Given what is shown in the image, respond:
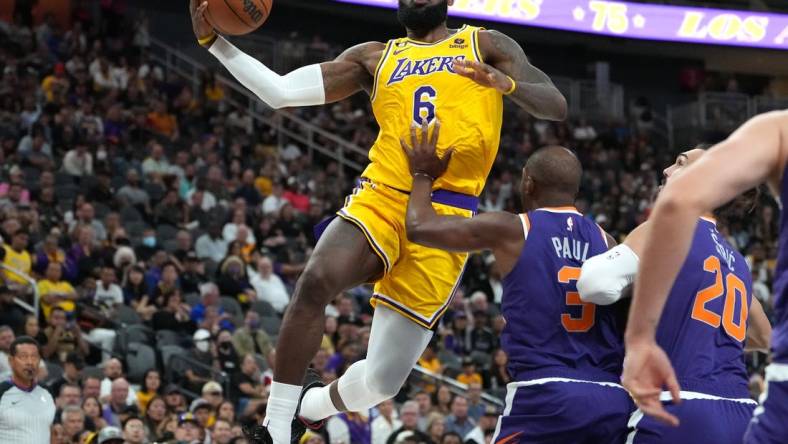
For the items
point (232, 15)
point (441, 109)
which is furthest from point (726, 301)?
point (232, 15)

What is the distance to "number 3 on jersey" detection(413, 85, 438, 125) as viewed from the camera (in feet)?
18.8

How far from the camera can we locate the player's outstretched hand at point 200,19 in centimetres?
587

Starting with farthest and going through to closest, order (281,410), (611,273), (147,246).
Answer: (147,246), (281,410), (611,273)

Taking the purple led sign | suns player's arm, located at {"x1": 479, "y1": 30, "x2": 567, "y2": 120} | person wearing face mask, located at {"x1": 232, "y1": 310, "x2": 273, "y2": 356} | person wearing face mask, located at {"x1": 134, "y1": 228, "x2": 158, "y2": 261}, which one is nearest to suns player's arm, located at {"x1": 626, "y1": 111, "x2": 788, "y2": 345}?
suns player's arm, located at {"x1": 479, "y1": 30, "x2": 567, "y2": 120}

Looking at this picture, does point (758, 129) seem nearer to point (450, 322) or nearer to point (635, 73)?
point (450, 322)

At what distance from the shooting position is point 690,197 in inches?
108

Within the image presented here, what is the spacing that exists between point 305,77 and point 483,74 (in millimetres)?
1156

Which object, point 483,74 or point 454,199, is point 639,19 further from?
point 483,74

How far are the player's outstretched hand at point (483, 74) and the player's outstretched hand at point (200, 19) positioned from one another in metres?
1.37

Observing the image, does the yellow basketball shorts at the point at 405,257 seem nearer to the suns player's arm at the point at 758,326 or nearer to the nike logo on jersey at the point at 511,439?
the nike logo on jersey at the point at 511,439

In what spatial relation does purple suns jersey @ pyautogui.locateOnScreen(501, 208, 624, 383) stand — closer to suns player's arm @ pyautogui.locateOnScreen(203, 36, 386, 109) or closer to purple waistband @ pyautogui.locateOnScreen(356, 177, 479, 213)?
purple waistband @ pyautogui.locateOnScreen(356, 177, 479, 213)

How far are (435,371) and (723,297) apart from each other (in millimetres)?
10005

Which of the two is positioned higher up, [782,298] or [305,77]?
[782,298]

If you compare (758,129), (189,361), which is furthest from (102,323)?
(758,129)
